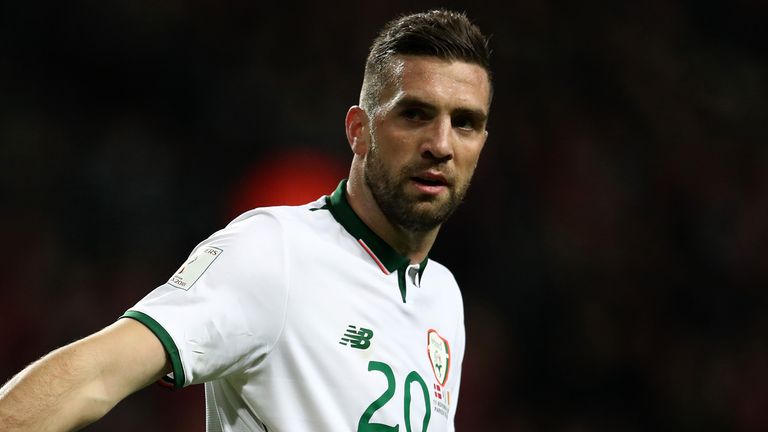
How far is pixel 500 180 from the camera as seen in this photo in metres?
6.77

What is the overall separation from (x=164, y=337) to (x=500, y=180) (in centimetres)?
519

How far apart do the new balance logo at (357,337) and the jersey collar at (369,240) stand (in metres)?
0.24

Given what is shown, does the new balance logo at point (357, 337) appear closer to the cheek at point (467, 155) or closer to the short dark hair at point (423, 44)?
the cheek at point (467, 155)

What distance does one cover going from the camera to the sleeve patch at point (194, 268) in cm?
191

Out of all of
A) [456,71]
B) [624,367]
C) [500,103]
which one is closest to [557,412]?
[624,367]

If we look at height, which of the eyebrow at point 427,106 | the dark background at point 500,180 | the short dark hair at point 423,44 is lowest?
the dark background at point 500,180

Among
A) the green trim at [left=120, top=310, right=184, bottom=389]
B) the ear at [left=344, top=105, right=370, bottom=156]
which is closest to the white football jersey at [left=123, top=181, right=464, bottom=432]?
the green trim at [left=120, top=310, right=184, bottom=389]

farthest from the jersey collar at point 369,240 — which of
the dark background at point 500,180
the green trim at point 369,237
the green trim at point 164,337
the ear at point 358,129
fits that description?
the dark background at point 500,180

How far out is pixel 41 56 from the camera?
6.47 metres

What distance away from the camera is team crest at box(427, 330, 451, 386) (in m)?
2.44

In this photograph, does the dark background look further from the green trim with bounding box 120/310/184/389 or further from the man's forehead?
the green trim with bounding box 120/310/184/389

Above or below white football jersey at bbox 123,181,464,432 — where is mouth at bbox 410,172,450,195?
above

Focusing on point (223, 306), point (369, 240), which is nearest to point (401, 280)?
point (369, 240)

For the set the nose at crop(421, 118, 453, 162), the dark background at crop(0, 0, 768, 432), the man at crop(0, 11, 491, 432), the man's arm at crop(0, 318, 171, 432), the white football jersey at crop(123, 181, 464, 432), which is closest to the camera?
the man's arm at crop(0, 318, 171, 432)
